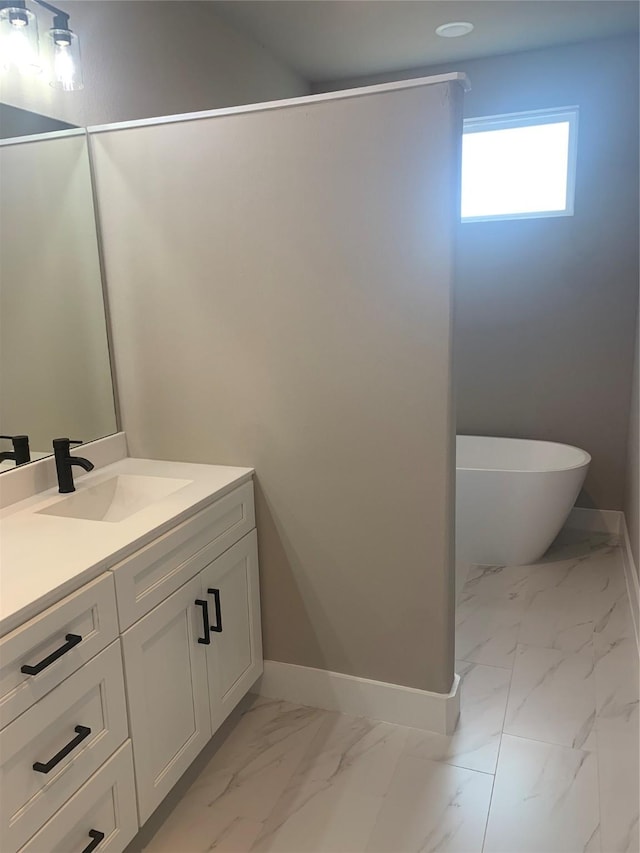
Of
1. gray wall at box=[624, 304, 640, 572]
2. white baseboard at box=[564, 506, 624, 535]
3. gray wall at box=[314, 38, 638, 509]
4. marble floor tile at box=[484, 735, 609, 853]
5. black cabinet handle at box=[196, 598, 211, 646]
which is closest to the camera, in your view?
marble floor tile at box=[484, 735, 609, 853]

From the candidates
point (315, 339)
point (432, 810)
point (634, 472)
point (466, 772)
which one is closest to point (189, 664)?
point (432, 810)

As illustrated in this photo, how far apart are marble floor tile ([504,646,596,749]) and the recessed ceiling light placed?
285 cm

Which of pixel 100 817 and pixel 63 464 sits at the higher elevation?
pixel 63 464

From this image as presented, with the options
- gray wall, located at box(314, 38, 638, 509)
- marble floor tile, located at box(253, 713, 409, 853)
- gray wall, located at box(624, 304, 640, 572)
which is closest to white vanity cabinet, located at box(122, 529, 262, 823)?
marble floor tile, located at box(253, 713, 409, 853)

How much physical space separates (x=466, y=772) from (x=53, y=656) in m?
1.32

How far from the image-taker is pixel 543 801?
6.07ft

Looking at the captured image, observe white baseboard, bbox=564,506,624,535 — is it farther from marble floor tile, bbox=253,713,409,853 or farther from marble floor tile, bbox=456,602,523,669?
marble floor tile, bbox=253,713,409,853

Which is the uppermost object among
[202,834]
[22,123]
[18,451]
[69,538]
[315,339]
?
[22,123]

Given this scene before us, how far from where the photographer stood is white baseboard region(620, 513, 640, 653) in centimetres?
271

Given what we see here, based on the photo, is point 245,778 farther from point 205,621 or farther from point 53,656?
point 53,656

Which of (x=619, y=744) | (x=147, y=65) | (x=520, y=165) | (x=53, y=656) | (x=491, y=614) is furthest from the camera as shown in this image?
(x=520, y=165)

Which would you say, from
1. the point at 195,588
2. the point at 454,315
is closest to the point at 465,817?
the point at 195,588

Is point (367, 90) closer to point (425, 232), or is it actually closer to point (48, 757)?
point (425, 232)

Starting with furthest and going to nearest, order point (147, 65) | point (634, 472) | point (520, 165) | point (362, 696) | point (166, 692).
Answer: point (520, 165) → point (634, 472) → point (147, 65) → point (362, 696) → point (166, 692)
